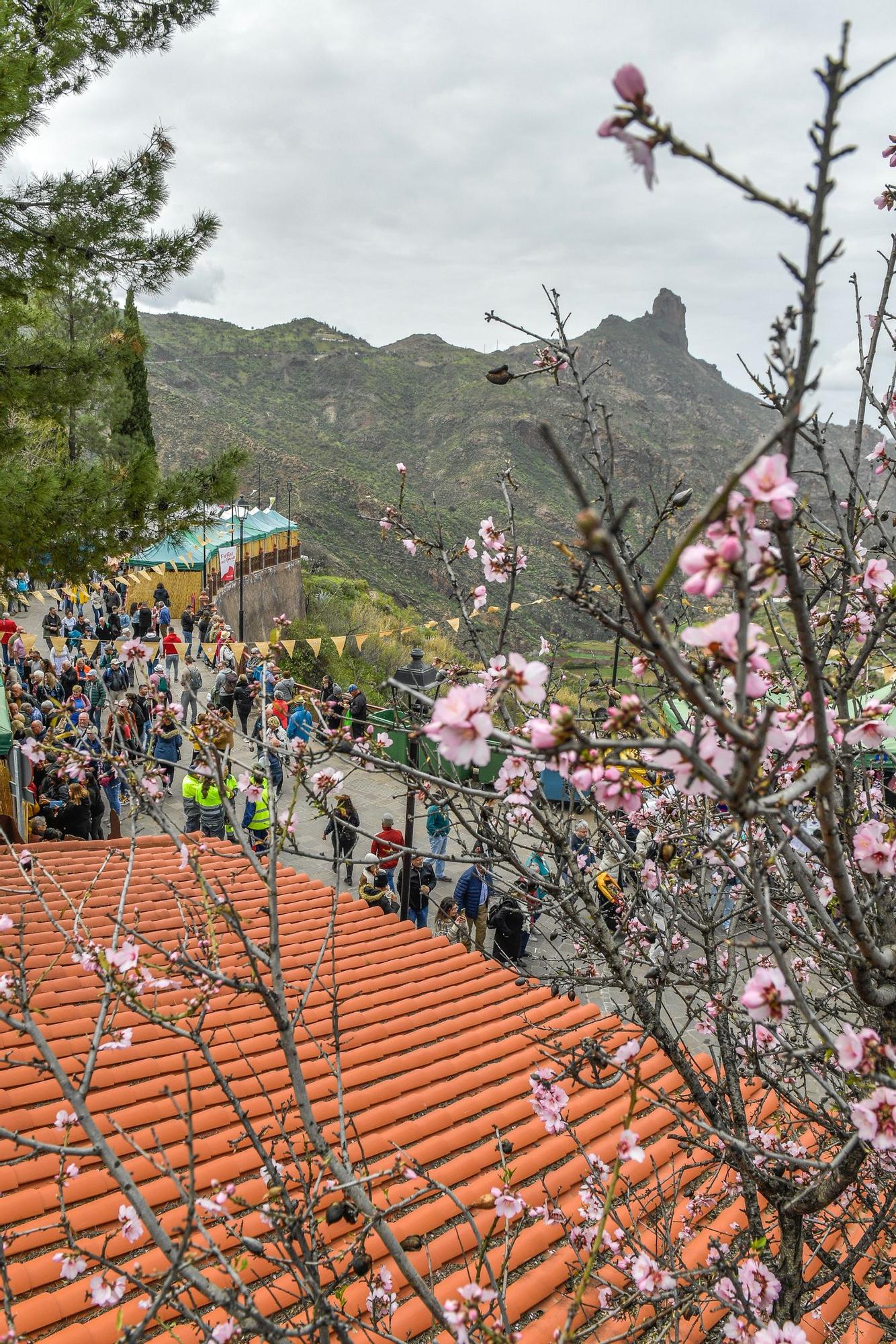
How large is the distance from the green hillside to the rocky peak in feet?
108

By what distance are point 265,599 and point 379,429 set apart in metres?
52.1

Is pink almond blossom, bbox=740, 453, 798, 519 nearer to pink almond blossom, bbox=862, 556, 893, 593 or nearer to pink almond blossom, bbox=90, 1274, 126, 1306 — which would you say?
pink almond blossom, bbox=862, 556, 893, 593

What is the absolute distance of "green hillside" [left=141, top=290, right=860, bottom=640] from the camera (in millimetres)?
54188

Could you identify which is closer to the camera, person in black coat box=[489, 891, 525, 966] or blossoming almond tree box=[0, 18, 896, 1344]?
blossoming almond tree box=[0, 18, 896, 1344]

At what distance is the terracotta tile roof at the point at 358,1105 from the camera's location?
3459 mm

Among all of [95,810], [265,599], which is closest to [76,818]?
[95,810]

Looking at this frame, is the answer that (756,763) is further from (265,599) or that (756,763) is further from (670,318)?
(670,318)

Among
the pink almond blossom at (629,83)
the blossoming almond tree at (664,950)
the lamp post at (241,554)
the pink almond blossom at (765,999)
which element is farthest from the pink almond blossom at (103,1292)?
the lamp post at (241,554)

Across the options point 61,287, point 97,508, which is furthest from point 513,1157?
point 61,287

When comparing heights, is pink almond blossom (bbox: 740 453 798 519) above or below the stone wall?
above

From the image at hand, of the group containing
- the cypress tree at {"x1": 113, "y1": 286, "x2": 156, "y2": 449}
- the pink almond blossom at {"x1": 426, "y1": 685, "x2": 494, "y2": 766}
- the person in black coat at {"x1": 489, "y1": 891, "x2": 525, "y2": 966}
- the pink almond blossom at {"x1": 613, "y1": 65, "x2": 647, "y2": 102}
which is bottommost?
the person in black coat at {"x1": 489, "y1": 891, "x2": 525, "y2": 966}

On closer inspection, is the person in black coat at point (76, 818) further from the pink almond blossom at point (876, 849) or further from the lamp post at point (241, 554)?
the lamp post at point (241, 554)

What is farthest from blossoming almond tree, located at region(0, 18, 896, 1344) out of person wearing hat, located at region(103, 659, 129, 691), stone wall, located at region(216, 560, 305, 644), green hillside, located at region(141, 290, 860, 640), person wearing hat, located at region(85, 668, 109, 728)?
green hillside, located at region(141, 290, 860, 640)

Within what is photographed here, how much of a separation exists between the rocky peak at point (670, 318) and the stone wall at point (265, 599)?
12605 cm
